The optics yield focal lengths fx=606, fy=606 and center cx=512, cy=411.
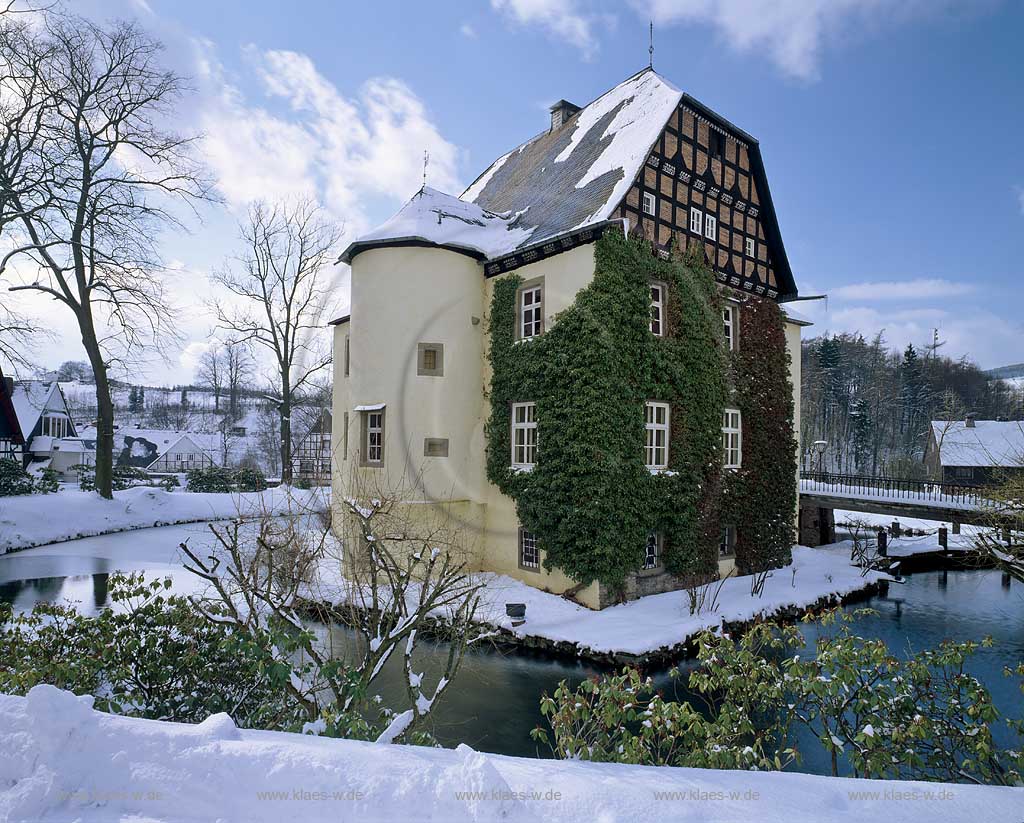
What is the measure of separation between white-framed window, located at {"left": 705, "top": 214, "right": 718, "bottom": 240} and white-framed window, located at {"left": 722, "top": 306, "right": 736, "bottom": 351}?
6.49ft

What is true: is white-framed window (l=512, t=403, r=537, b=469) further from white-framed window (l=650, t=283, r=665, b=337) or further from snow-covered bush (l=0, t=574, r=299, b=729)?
snow-covered bush (l=0, t=574, r=299, b=729)

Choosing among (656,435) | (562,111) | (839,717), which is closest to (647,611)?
(656,435)

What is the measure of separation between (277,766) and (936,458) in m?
40.6

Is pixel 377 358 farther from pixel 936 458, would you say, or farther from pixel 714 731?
pixel 936 458

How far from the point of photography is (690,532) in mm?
14344

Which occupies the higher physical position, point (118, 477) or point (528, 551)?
point (118, 477)

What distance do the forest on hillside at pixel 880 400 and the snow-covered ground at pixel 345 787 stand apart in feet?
129

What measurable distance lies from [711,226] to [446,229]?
6.87m

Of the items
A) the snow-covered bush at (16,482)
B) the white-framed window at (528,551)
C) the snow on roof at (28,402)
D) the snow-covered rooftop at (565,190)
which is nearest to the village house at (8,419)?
the snow-covered bush at (16,482)

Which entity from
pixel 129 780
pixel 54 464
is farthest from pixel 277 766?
pixel 54 464

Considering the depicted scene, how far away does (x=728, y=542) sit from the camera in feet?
53.4

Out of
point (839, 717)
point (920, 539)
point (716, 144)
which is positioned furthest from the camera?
point (920, 539)

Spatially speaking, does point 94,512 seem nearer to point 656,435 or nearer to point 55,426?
point 656,435

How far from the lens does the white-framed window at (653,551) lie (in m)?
14.1
